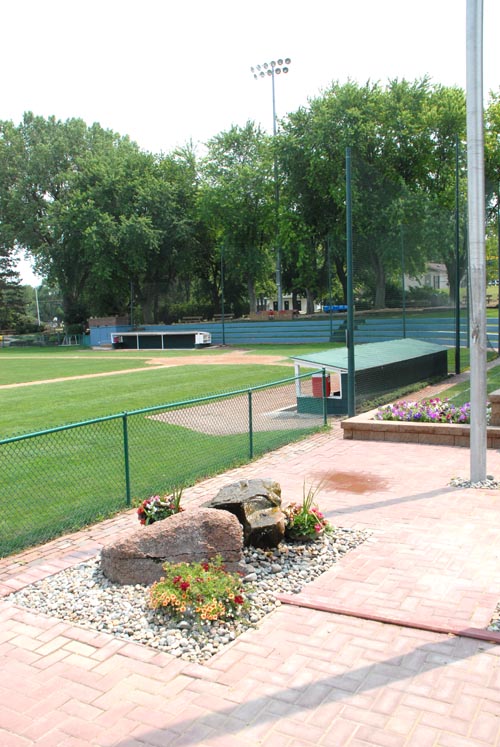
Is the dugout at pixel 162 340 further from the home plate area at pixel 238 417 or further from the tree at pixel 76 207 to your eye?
the home plate area at pixel 238 417

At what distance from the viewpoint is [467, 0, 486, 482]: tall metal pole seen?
25.8 feet

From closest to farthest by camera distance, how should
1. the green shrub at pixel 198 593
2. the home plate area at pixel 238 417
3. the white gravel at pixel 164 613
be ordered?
1. the white gravel at pixel 164 613
2. the green shrub at pixel 198 593
3. the home plate area at pixel 238 417

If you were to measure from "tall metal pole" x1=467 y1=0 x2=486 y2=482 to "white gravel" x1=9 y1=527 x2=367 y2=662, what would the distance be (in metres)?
2.71

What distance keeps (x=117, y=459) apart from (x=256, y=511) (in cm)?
445

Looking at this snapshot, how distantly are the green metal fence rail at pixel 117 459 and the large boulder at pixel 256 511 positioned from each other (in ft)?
6.72

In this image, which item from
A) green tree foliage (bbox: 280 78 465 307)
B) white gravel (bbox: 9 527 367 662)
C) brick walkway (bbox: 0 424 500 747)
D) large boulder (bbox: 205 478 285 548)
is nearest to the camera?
brick walkway (bbox: 0 424 500 747)

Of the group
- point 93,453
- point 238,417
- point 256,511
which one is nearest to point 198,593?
A: point 256,511

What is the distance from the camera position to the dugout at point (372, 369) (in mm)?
14648

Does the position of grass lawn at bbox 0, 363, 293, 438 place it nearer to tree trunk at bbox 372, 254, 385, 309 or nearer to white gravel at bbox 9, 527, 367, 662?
white gravel at bbox 9, 527, 367, 662

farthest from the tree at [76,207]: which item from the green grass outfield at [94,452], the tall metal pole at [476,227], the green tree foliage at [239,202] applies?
the tall metal pole at [476,227]

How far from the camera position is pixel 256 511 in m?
6.30

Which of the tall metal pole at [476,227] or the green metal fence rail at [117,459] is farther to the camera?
the tall metal pole at [476,227]

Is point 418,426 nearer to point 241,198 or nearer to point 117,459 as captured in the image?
point 117,459

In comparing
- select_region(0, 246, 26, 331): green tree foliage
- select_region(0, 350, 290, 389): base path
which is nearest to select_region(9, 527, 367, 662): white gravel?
select_region(0, 350, 290, 389): base path
